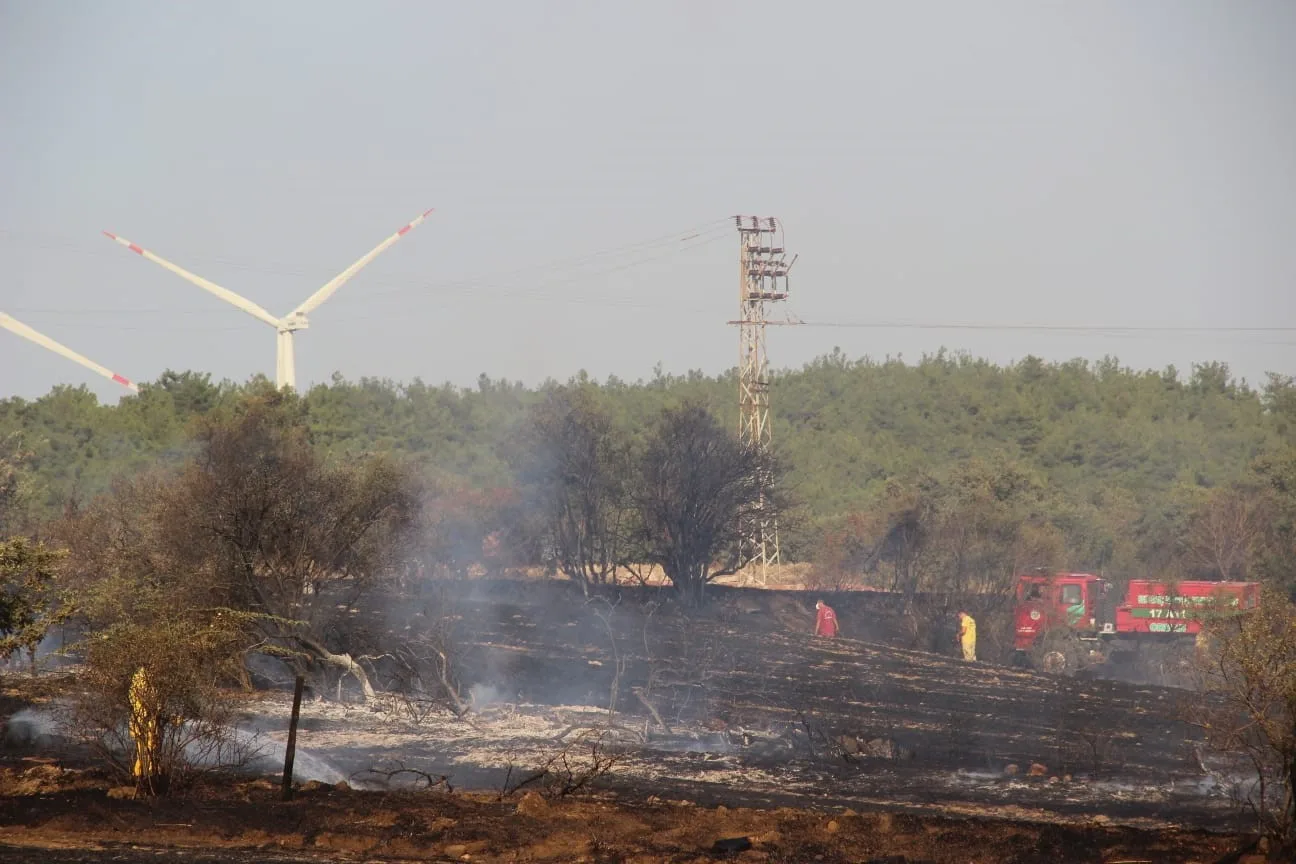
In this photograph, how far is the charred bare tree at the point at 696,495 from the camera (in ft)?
173

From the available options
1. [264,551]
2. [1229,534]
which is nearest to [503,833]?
[264,551]

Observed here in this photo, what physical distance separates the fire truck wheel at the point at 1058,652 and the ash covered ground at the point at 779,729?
3.74 metres

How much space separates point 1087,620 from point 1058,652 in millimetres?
2318

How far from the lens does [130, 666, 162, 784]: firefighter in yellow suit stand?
52.8 ft

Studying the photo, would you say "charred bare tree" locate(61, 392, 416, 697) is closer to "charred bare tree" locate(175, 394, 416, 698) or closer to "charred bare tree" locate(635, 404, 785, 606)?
"charred bare tree" locate(175, 394, 416, 698)

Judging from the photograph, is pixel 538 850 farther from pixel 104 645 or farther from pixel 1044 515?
pixel 1044 515

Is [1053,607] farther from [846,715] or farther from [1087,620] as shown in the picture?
[846,715]

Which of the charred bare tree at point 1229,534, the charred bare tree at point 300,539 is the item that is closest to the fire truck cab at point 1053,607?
the charred bare tree at point 1229,534

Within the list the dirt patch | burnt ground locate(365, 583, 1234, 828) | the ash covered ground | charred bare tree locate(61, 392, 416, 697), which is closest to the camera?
the dirt patch

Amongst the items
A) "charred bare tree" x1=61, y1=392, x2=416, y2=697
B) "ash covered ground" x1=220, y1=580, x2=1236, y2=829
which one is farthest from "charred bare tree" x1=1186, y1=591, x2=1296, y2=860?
"charred bare tree" x1=61, y1=392, x2=416, y2=697

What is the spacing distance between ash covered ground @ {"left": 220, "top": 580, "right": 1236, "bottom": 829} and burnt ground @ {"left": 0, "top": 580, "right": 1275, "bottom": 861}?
9 centimetres

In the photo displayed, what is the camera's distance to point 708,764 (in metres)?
23.0

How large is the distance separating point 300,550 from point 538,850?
16.8m

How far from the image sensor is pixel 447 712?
2727 cm
